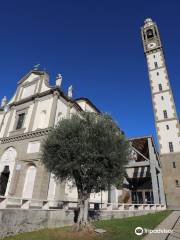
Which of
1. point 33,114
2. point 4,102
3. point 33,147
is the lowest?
point 33,147

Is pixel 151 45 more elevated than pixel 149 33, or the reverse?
pixel 149 33

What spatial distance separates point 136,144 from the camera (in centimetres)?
3688

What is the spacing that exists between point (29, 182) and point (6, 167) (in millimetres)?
5441

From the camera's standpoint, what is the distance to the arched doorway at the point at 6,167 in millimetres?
25105

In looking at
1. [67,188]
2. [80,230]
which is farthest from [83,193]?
[67,188]

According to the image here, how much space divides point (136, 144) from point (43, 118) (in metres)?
19.1

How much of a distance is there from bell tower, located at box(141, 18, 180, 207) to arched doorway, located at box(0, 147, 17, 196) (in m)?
25.1

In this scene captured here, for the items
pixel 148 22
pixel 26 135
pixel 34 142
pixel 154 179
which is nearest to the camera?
pixel 34 142

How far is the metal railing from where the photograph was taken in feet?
41.6

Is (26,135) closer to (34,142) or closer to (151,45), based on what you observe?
(34,142)

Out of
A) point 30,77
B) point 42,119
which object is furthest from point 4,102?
point 42,119

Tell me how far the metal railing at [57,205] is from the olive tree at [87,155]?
2.72 metres

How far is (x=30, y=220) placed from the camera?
1203 cm

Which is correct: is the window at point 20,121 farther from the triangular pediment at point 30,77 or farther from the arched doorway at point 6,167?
the triangular pediment at point 30,77
